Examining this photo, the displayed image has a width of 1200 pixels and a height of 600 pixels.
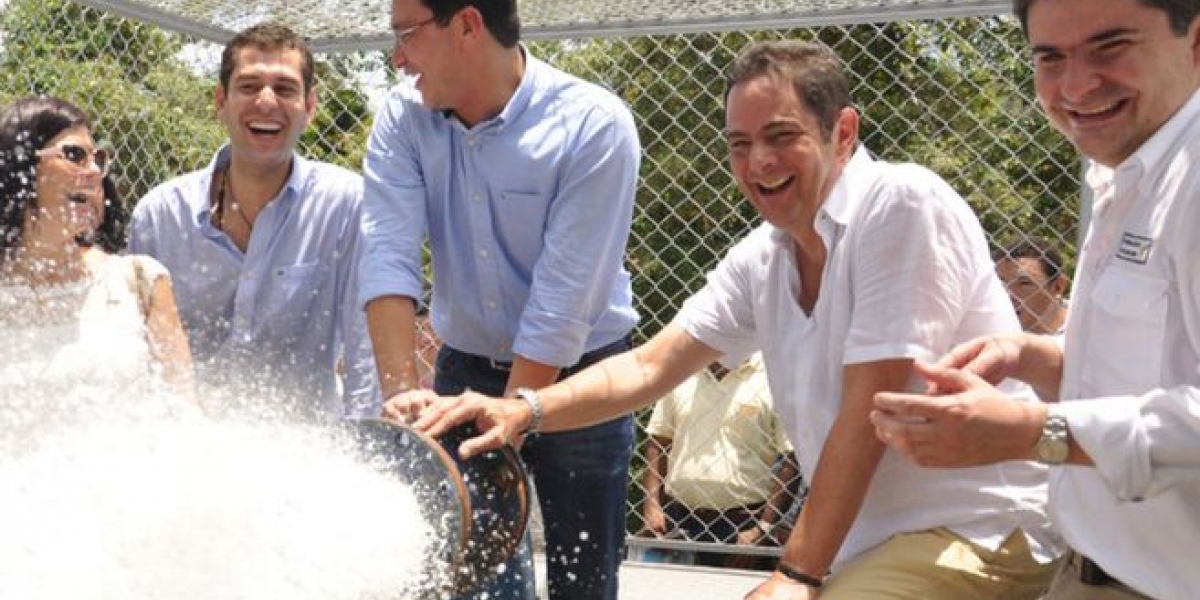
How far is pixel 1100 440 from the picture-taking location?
7.39 feet

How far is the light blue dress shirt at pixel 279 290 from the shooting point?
13.6 ft

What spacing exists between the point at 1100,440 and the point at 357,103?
4.12m

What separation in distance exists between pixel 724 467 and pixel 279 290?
78.0 inches

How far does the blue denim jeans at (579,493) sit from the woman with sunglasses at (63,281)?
84 centimetres

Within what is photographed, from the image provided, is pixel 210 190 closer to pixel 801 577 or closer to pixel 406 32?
pixel 406 32

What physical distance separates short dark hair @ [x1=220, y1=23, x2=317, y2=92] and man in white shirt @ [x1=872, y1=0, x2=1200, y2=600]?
2.19 metres

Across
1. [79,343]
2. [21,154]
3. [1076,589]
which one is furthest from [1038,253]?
[21,154]

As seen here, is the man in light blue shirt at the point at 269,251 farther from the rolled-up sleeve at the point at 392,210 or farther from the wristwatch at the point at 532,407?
the wristwatch at the point at 532,407

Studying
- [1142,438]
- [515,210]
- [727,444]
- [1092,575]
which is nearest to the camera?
[1142,438]

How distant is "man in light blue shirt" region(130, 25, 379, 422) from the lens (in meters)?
4.14

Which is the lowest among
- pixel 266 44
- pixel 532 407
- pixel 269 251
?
pixel 532 407

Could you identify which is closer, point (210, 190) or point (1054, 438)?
point (1054, 438)

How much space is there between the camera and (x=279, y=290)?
4.14m

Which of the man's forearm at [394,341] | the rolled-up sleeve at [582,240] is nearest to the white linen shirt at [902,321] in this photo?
the rolled-up sleeve at [582,240]
